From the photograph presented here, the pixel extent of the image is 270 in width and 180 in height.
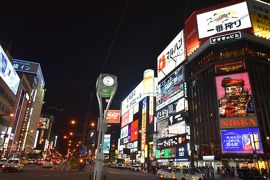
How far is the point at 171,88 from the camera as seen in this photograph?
7456cm

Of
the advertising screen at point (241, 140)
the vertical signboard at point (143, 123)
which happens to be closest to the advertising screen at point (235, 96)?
the advertising screen at point (241, 140)

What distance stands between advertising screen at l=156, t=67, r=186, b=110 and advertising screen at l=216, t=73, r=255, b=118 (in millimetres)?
10833

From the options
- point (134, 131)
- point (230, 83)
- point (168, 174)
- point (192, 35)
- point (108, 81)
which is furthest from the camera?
point (134, 131)

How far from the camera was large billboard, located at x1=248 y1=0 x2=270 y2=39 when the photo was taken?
61750 mm

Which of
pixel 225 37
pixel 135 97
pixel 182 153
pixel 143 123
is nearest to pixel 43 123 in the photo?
pixel 135 97

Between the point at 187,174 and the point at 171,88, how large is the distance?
54568 millimetres

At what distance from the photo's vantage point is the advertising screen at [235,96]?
181 ft

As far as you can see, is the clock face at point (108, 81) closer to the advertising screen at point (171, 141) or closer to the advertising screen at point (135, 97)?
the advertising screen at point (171, 141)

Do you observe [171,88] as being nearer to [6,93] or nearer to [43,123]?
[6,93]

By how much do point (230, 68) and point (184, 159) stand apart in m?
26.8

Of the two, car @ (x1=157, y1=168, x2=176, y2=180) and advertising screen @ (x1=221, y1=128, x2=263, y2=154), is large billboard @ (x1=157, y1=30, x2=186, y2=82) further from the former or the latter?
car @ (x1=157, y1=168, x2=176, y2=180)

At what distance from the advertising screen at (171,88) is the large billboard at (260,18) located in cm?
2203

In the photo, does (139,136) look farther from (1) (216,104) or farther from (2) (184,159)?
(1) (216,104)

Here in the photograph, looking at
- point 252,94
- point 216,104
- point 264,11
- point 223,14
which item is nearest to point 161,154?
point 216,104
